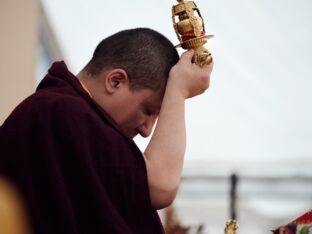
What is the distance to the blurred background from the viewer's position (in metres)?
4.43

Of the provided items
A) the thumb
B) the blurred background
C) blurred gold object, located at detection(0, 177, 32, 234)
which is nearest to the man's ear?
the thumb

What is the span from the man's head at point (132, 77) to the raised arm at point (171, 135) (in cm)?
6

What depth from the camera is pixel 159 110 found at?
1559 mm

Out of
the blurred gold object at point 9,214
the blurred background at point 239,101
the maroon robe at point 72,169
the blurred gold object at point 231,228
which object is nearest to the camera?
the blurred gold object at point 9,214

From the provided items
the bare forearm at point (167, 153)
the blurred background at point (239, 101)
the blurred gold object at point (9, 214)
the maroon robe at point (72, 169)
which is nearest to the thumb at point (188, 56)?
the bare forearm at point (167, 153)

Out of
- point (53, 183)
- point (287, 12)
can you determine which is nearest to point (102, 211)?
point (53, 183)

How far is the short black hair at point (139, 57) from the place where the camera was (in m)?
1.55

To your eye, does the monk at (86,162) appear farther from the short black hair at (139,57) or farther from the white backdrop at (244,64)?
the white backdrop at (244,64)

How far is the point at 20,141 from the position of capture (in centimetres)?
131

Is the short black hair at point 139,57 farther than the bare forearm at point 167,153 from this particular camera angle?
Yes

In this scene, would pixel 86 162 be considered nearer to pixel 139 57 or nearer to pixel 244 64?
pixel 139 57

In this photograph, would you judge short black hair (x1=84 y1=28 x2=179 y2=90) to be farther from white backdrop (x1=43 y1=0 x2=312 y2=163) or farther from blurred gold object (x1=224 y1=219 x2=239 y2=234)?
white backdrop (x1=43 y1=0 x2=312 y2=163)

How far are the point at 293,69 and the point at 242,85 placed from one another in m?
0.35

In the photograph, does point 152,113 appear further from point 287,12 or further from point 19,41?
point 287,12
